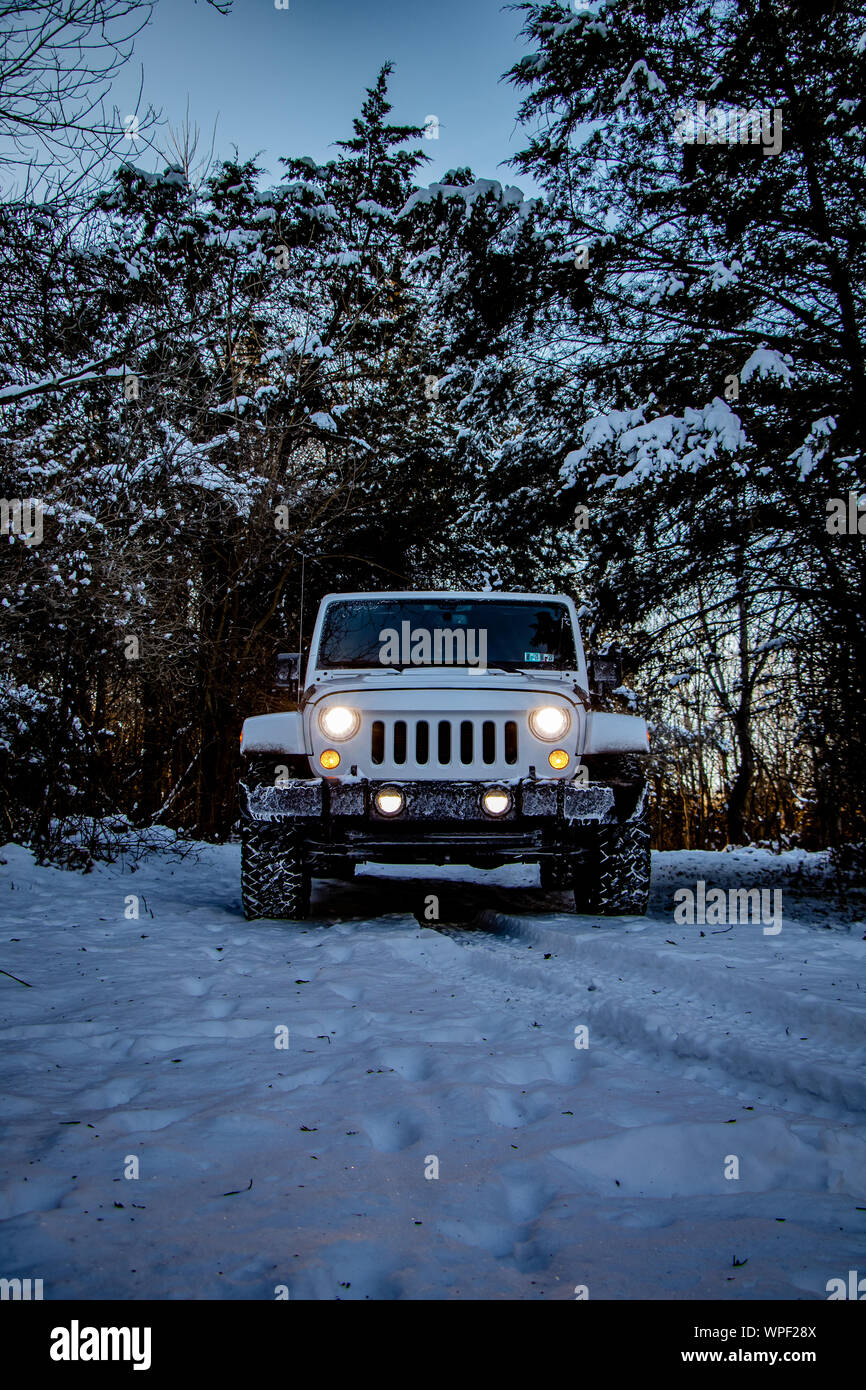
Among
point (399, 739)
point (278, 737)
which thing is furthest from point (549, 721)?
point (278, 737)

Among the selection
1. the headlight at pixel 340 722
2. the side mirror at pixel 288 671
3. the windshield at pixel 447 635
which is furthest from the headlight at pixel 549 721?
the side mirror at pixel 288 671

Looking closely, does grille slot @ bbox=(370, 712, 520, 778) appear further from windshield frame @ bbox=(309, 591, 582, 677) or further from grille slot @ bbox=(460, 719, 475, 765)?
windshield frame @ bbox=(309, 591, 582, 677)

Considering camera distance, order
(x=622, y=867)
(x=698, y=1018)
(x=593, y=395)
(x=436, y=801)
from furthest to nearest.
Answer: (x=593, y=395) < (x=622, y=867) < (x=436, y=801) < (x=698, y=1018)

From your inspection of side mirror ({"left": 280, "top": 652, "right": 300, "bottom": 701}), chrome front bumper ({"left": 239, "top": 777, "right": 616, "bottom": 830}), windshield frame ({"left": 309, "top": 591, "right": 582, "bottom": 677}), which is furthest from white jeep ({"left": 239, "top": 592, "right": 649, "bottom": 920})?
side mirror ({"left": 280, "top": 652, "right": 300, "bottom": 701})

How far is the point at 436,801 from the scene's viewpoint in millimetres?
4277

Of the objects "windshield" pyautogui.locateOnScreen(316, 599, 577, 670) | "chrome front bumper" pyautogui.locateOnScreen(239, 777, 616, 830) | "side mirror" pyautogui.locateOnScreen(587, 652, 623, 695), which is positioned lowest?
"chrome front bumper" pyautogui.locateOnScreen(239, 777, 616, 830)

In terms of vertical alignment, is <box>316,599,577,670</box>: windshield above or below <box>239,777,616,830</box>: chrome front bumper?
above

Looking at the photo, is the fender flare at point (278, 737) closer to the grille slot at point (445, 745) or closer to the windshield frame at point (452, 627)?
the grille slot at point (445, 745)

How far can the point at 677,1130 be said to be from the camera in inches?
69.1

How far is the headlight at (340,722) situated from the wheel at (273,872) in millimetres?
573

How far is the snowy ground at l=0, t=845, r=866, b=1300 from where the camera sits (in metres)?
1.31

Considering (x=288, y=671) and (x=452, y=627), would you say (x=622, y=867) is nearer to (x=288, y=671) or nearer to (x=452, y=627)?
(x=452, y=627)

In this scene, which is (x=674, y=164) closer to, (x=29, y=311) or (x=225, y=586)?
(x=29, y=311)

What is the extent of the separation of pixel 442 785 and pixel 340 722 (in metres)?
0.69
